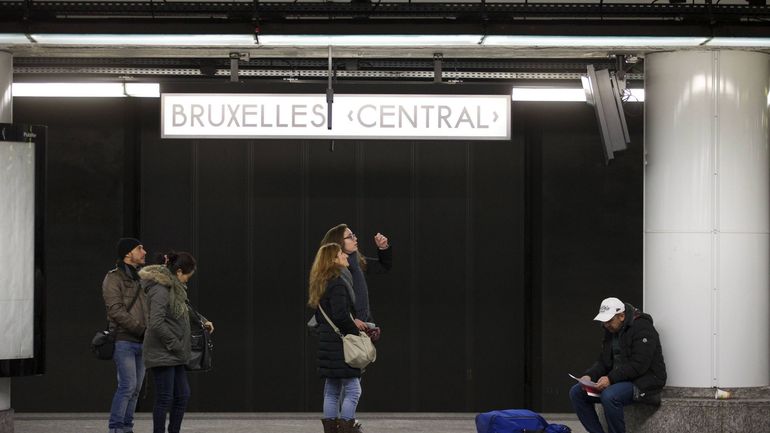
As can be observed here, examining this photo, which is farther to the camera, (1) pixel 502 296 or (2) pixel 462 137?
(1) pixel 502 296

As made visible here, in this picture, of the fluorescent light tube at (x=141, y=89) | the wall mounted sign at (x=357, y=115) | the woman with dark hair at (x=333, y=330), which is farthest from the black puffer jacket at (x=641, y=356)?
the fluorescent light tube at (x=141, y=89)

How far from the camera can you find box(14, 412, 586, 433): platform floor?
34.5 feet

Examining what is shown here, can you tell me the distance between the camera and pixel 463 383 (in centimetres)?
1196

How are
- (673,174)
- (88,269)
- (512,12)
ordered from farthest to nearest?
(88,269)
(673,174)
(512,12)

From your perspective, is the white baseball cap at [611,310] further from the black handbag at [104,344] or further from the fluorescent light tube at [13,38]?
the fluorescent light tube at [13,38]

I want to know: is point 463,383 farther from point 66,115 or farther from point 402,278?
point 66,115

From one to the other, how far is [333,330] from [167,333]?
1.23 meters

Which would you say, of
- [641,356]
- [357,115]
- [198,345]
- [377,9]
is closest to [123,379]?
[198,345]

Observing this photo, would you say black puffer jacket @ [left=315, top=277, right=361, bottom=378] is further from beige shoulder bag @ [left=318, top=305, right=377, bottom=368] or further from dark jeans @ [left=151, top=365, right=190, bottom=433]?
dark jeans @ [left=151, top=365, right=190, bottom=433]

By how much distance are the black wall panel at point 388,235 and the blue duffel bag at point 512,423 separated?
2.99 m

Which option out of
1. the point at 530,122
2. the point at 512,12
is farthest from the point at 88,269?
the point at 512,12

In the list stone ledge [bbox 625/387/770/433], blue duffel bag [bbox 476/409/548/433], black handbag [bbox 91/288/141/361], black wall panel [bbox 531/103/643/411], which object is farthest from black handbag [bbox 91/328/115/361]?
black wall panel [bbox 531/103/643/411]

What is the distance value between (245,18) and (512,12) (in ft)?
6.34

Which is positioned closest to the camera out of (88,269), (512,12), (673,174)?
(512,12)
